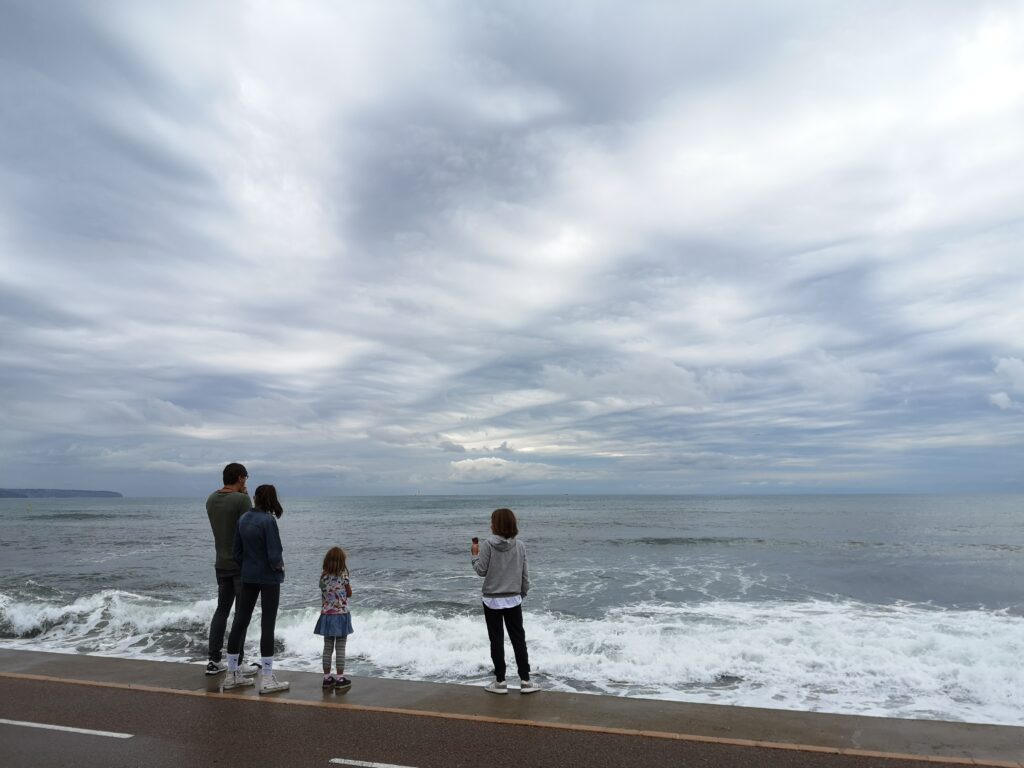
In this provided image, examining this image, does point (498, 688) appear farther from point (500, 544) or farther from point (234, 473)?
point (234, 473)

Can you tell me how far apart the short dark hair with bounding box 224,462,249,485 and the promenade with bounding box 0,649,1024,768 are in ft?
→ 6.67

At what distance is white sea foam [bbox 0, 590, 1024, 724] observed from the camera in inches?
306

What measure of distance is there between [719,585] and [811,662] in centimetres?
951

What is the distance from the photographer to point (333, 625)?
6633 millimetres

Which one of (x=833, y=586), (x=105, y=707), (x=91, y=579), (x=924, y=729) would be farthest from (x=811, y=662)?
(x=91, y=579)

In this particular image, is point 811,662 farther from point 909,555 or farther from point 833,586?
point 909,555

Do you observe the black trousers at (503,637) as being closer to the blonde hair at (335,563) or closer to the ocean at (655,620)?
the blonde hair at (335,563)

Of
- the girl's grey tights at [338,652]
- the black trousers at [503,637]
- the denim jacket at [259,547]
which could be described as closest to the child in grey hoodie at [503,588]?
the black trousers at [503,637]

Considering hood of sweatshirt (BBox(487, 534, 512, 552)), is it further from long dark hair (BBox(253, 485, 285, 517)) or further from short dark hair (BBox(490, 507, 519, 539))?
long dark hair (BBox(253, 485, 285, 517))

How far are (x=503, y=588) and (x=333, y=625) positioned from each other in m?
1.91

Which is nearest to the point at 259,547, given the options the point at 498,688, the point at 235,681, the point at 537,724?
the point at 235,681

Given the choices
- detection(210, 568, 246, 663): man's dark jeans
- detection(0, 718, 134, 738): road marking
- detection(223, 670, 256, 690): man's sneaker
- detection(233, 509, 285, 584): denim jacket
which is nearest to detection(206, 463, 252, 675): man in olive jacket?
detection(210, 568, 246, 663): man's dark jeans

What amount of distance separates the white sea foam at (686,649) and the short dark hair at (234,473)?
11.5ft

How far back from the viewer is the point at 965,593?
57.5 feet
